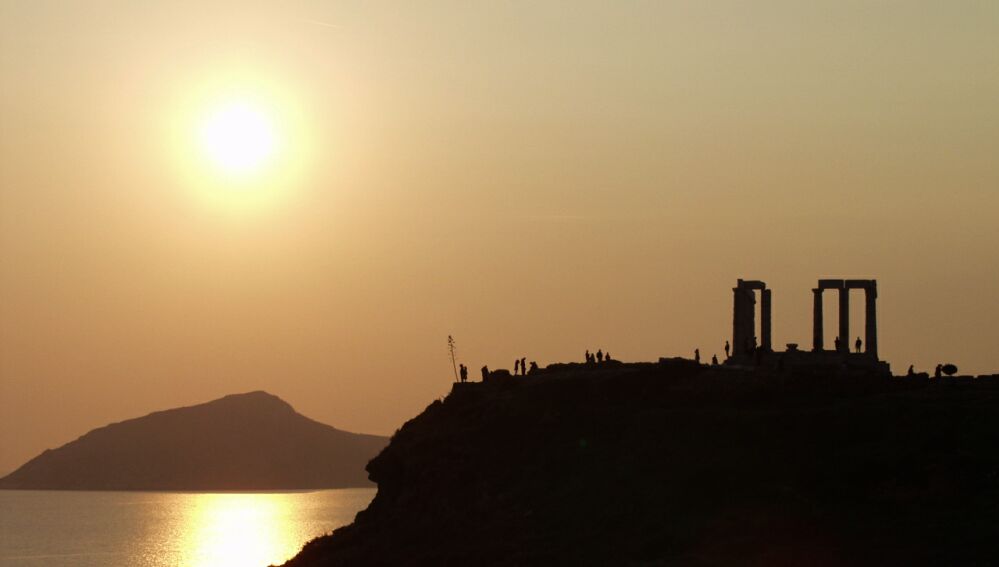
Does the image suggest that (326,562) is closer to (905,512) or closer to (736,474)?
(736,474)

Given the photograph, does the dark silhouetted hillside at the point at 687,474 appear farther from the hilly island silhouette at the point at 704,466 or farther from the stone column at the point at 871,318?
the stone column at the point at 871,318

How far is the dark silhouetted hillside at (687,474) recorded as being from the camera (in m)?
68.7

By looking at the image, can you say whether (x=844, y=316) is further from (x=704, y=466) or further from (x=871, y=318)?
(x=704, y=466)

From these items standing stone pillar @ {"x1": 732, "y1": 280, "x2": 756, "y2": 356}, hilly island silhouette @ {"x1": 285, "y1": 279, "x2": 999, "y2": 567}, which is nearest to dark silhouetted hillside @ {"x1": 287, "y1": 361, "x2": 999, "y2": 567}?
hilly island silhouette @ {"x1": 285, "y1": 279, "x2": 999, "y2": 567}

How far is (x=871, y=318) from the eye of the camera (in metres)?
96.7

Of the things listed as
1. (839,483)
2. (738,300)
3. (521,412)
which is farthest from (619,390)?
(839,483)

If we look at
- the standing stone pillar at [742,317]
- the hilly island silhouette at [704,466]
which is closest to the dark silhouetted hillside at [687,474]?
the hilly island silhouette at [704,466]

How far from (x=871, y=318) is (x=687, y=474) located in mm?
23362

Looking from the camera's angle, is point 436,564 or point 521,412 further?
point 521,412

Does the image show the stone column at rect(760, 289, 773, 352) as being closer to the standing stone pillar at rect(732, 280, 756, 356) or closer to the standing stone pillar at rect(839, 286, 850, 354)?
the standing stone pillar at rect(732, 280, 756, 356)

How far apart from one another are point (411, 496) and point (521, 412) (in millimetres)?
7406

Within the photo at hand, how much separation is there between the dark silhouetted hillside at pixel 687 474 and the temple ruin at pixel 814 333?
4883 mm

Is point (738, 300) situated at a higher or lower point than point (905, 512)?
higher

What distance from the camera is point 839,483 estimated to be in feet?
243
